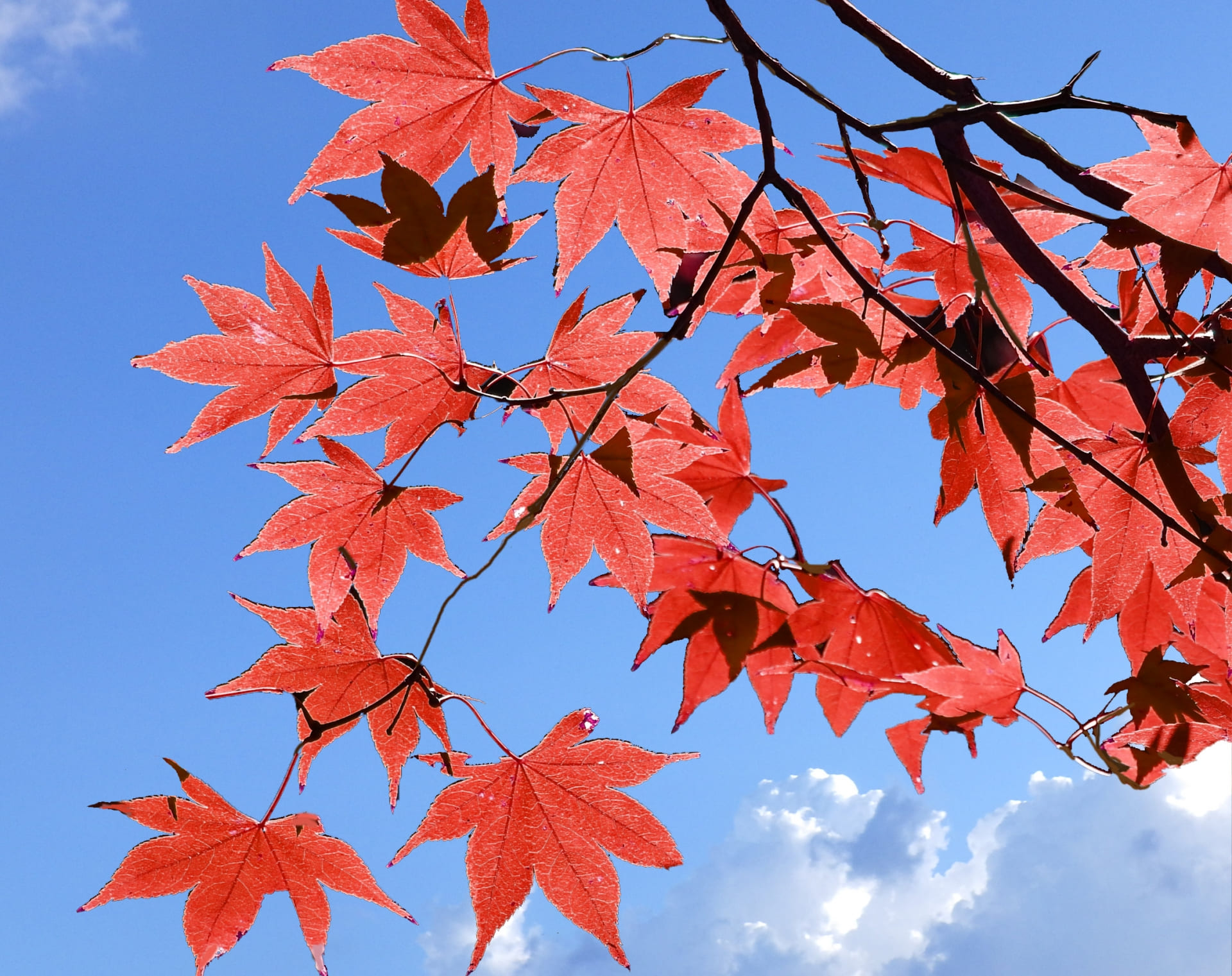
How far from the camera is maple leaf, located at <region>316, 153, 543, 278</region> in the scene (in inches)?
27.1

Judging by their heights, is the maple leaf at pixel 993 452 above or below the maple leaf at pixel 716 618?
above

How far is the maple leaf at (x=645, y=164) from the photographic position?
0.88 meters

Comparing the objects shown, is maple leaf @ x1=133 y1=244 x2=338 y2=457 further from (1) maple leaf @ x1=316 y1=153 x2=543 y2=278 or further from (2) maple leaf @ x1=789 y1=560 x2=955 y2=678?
(2) maple leaf @ x1=789 y1=560 x2=955 y2=678

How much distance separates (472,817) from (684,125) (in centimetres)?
71

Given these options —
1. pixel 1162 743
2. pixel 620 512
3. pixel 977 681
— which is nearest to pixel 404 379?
pixel 620 512

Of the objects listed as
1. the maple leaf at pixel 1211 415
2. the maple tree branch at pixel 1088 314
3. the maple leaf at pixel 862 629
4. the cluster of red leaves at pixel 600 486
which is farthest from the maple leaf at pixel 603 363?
the maple leaf at pixel 1211 415

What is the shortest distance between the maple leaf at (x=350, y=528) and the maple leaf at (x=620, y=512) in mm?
104

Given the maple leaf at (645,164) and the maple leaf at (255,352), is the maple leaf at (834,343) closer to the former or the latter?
the maple leaf at (645,164)

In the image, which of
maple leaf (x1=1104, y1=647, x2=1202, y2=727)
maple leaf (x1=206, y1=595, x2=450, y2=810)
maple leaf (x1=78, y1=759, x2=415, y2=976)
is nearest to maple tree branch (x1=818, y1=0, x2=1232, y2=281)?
maple leaf (x1=1104, y1=647, x2=1202, y2=727)

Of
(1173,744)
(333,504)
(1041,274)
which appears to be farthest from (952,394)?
(333,504)

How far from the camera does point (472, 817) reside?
850mm

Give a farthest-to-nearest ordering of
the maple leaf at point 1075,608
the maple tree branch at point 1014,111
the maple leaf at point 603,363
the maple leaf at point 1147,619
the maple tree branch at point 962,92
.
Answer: the maple leaf at point 1075,608
the maple leaf at point 1147,619
the maple leaf at point 603,363
the maple tree branch at point 962,92
the maple tree branch at point 1014,111

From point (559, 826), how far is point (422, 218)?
1.87ft

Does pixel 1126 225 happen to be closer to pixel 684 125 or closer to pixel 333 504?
pixel 684 125
